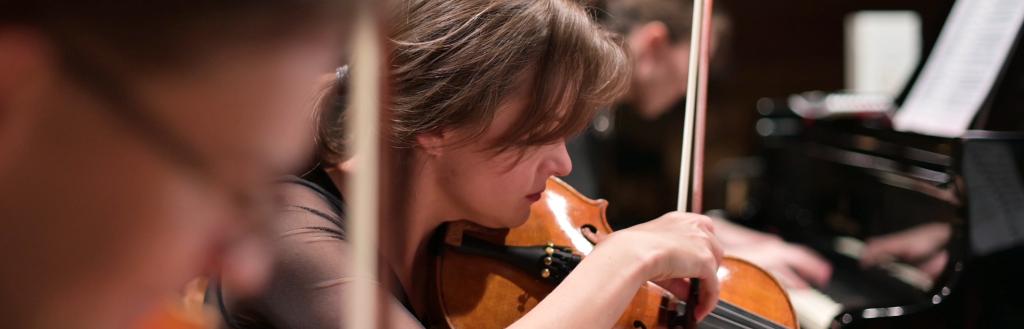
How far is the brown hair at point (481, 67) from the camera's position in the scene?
0.82 meters

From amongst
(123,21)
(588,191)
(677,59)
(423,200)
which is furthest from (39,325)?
(677,59)

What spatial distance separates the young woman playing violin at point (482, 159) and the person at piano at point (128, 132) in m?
0.36

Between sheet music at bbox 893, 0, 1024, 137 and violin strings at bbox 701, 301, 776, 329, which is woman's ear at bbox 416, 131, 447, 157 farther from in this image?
sheet music at bbox 893, 0, 1024, 137

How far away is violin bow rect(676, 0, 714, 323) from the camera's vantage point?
881 mm

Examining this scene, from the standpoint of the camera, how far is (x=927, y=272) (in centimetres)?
164

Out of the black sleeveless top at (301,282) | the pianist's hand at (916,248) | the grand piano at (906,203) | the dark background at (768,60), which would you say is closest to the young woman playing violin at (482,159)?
the black sleeveless top at (301,282)

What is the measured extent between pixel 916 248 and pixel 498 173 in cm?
117

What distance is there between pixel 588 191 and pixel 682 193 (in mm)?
219

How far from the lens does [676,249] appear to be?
0.88 meters

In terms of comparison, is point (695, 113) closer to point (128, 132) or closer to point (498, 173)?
point (498, 173)

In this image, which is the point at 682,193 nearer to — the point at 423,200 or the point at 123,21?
the point at 423,200

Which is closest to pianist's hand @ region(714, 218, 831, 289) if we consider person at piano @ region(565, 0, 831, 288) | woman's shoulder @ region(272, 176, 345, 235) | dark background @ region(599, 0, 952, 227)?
person at piano @ region(565, 0, 831, 288)

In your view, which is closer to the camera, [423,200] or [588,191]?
[423,200]

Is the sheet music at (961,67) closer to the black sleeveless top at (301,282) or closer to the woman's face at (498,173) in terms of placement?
the woman's face at (498,173)
